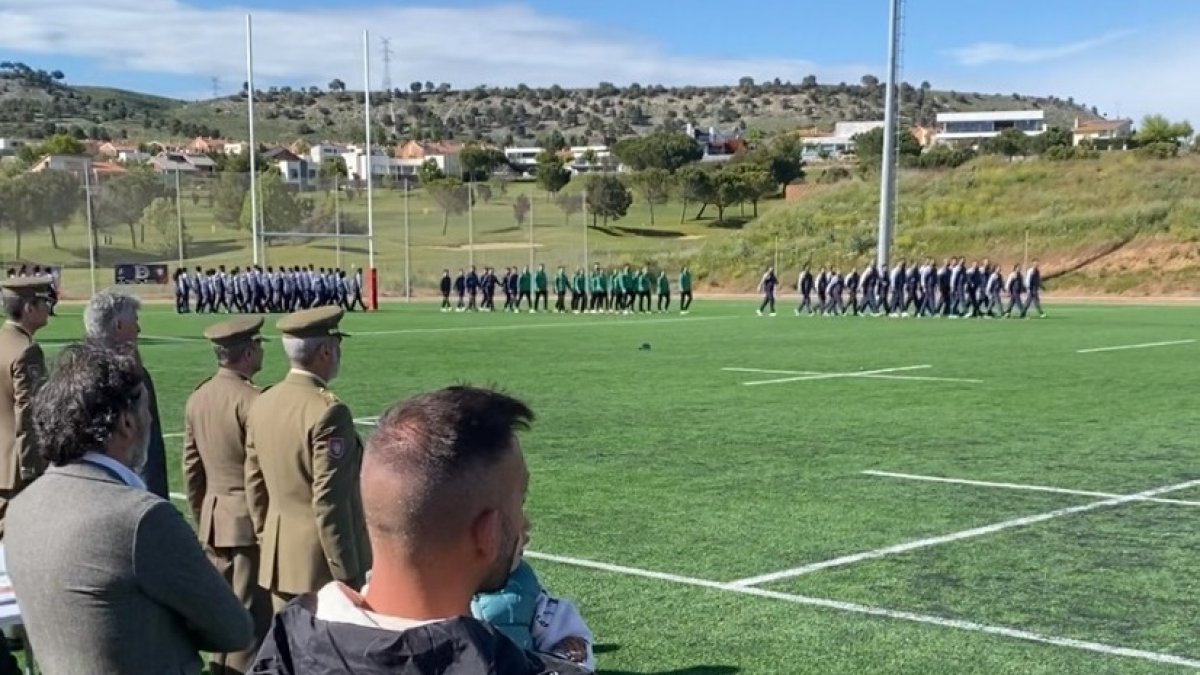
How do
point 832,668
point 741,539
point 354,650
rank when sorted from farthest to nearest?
point 741,539 < point 832,668 < point 354,650

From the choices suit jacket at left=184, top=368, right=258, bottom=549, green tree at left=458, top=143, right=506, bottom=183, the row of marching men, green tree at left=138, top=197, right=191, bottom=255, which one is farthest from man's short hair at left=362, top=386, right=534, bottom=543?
green tree at left=458, top=143, right=506, bottom=183

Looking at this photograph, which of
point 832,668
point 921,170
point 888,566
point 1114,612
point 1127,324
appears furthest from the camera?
point 921,170

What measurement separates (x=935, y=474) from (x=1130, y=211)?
5641cm

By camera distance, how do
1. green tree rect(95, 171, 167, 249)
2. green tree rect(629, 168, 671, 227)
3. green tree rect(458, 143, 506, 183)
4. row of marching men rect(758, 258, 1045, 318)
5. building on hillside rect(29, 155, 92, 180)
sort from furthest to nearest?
1. green tree rect(458, 143, 506, 183)
2. green tree rect(629, 168, 671, 227)
3. green tree rect(95, 171, 167, 249)
4. building on hillside rect(29, 155, 92, 180)
5. row of marching men rect(758, 258, 1045, 318)

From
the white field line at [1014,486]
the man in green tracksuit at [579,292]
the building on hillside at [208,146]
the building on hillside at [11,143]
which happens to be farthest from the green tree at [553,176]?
the white field line at [1014,486]

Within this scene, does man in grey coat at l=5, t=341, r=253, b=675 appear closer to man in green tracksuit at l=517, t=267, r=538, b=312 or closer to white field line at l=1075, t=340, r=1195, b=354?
white field line at l=1075, t=340, r=1195, b=354

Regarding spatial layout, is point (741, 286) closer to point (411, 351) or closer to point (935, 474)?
point (411, 351)

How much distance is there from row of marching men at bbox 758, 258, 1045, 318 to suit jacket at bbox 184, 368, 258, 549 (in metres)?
35.6

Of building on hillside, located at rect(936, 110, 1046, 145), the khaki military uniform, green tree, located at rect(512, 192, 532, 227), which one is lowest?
the khaki military uniform

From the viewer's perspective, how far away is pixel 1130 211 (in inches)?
2484

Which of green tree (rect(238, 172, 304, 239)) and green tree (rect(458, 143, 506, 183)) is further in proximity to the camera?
green tree (rect(458, 143, 506, 183))

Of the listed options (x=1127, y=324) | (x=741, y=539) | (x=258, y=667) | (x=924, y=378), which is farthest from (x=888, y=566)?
(x=1127, y=324)

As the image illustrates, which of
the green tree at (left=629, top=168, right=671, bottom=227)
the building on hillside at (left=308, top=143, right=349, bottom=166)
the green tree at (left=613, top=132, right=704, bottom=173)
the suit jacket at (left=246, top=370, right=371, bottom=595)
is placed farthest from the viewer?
the building on hillside at (left=308, top=143, right=349, bottom=166)

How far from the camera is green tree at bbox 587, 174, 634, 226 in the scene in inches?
3634
